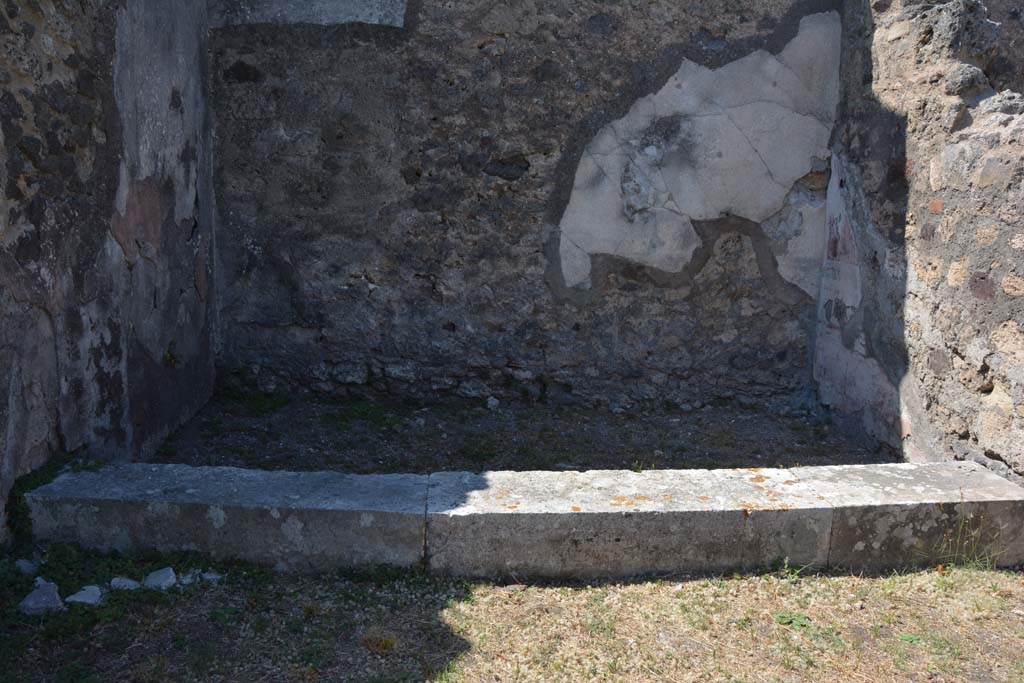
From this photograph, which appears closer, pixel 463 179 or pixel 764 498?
pixel 764 498

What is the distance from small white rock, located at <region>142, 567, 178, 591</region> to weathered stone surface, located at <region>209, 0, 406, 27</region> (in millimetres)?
2925

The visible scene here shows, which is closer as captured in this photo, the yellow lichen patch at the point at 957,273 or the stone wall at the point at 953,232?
the stone wall at the point at 953,232

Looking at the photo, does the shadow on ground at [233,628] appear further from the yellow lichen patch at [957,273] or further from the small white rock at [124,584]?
the yellow lichen patch at [957,273]

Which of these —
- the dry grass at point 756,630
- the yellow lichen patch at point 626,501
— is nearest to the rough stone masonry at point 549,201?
the dry grass at point 756,630

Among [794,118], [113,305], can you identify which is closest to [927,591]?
[794,118]

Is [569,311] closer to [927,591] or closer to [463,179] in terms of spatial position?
[463,179]

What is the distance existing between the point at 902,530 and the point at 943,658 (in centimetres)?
52

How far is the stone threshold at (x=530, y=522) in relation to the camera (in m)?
2.58

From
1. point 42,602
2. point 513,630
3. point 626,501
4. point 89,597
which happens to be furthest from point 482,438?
point 42,602

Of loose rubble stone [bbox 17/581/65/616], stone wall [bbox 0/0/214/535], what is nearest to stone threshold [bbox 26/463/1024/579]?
loose rubble stone [bbox 17/581/65/616]

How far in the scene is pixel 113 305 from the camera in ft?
10.7

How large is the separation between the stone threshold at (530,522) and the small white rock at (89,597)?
0.21m

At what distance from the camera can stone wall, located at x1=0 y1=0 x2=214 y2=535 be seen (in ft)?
8.59

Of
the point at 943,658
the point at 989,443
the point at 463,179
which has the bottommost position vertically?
the point at 943,658
